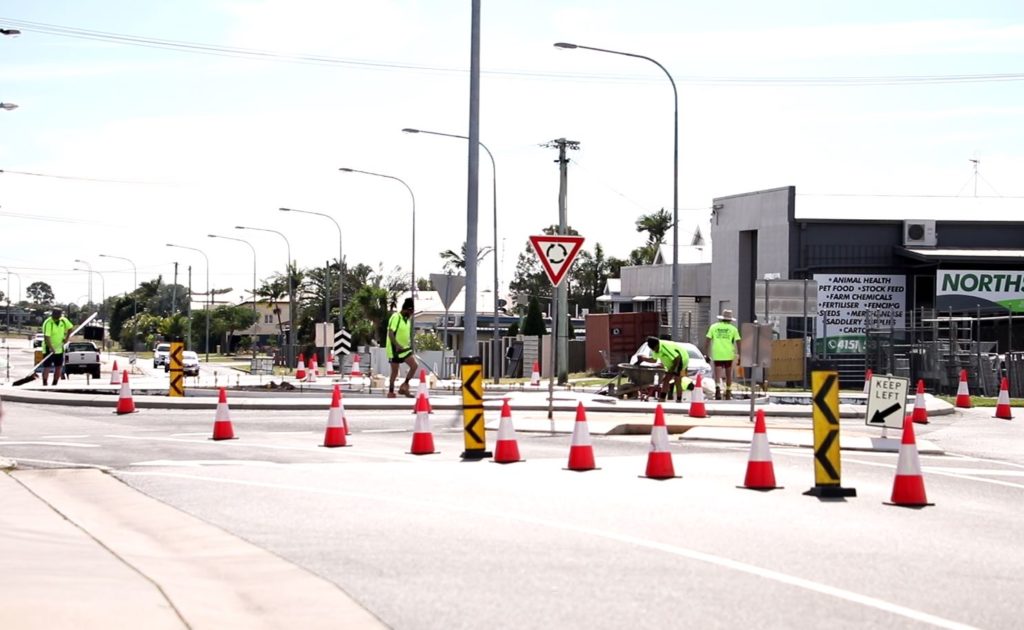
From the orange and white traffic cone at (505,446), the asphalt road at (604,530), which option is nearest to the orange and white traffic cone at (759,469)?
the asphalt road at (604,530)

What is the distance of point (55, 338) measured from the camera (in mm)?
31844

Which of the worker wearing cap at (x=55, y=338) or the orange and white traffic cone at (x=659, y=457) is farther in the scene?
the worker wearing cap at (x=55, y=338)

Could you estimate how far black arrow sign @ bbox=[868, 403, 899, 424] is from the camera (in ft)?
58.9

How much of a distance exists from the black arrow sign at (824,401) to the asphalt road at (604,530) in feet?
2.39

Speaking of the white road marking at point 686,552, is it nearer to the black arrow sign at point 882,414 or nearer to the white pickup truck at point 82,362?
the black arrow sign at point 882,414

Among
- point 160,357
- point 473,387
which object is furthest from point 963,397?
point 160,357

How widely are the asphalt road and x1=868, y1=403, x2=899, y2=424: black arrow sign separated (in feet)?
3.29

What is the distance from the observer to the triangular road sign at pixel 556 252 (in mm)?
19188

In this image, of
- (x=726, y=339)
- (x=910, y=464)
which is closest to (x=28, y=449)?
(x=910, y=464)

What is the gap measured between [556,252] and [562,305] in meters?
23.7

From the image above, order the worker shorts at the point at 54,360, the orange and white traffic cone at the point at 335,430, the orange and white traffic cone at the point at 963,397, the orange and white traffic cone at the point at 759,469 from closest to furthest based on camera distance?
the orange and white traffic cone at the point at 759,469, the orange and white traffic cone at the point at 335,430, the orange and white traffic cone at the point at 963,397, the worker shorts at the point at 54,360

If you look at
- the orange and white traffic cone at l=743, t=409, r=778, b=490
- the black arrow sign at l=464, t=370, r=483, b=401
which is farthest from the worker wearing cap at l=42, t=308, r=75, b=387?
the orange and white traffic cone at l=743, t=409, r=778, b=490

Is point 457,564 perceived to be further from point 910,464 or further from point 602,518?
point 910,464

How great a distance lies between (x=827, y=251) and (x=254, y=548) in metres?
43.3
